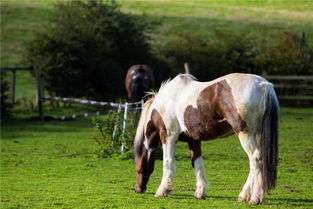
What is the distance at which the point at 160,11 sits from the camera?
52.4 meters

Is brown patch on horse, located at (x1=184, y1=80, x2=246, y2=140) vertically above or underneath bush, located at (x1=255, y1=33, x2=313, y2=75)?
above

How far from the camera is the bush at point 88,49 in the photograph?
29.9 metres

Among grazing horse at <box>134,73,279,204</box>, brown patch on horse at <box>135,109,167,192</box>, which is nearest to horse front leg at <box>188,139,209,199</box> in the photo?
grazing horse at <box>134,73,279,204</box>

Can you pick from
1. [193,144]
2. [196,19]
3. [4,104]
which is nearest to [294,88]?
[4,104]

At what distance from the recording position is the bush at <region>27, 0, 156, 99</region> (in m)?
29.9

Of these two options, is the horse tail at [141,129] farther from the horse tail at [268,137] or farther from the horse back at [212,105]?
the horse tail at [268,137]

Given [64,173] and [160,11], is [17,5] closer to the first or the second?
[160,11]

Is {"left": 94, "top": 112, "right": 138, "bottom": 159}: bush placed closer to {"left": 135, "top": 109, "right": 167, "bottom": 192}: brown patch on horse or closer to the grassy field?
{"left": 135, "top": 109, "right": 167, "bottom": 192}: brown patch on horse

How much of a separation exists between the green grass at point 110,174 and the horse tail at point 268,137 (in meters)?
0.41

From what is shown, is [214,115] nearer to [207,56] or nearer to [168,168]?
[168,168]

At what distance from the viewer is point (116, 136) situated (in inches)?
614

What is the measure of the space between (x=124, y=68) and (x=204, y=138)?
24.4 m

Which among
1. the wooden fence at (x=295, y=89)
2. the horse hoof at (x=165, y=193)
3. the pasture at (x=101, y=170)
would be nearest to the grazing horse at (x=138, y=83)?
the pasture at (x=101, y=170)

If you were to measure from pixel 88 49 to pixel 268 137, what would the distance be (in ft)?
77.4
